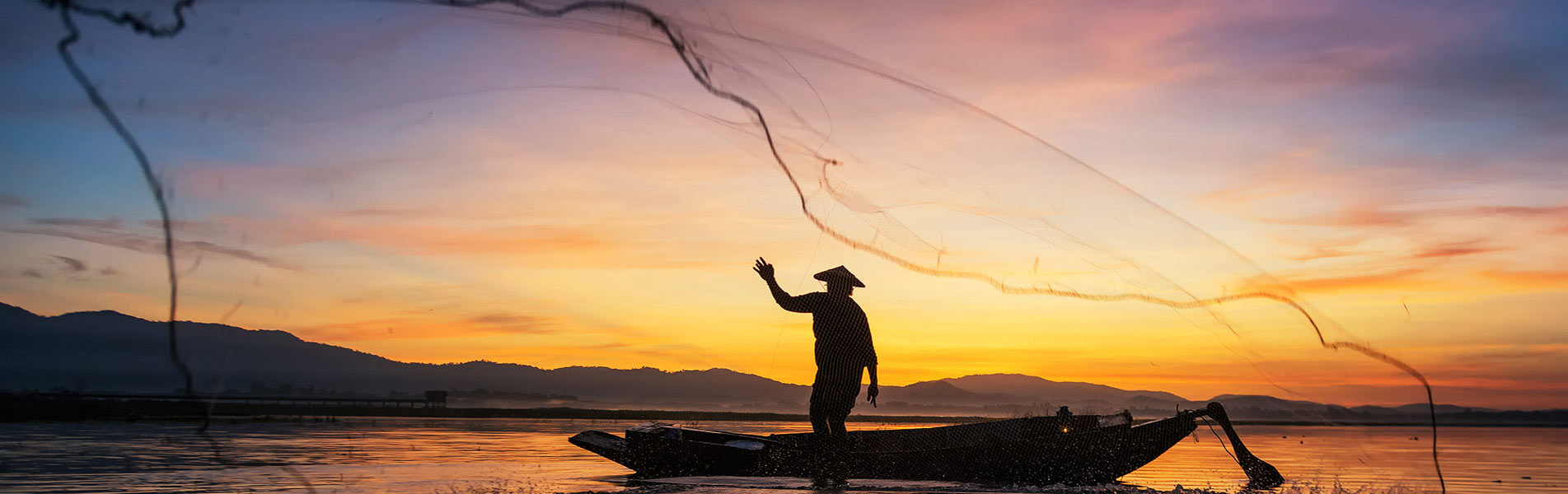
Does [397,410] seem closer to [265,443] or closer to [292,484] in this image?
→ [265,443]

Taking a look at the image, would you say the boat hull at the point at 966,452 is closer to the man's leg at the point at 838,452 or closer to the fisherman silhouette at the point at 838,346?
the man's leg at the point at 838,452

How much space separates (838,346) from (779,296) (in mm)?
1476

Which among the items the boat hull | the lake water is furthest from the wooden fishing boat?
the lake water

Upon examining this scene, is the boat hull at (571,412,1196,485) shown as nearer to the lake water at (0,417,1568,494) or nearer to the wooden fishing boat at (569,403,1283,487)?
the wooden fishing boat at (569,403,1283,487)

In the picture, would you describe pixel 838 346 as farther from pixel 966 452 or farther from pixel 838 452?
pixel 966 452

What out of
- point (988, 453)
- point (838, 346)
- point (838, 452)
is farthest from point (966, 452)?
point (838, 346)

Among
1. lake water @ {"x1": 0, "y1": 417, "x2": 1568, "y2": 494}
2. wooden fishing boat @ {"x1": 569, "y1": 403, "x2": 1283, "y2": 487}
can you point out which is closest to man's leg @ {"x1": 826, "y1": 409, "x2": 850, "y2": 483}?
wooden fishing boat @ {"x1": 569, "y1": 403, "x2": 1283, "y2": 487}

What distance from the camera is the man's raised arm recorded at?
16375 millimetres

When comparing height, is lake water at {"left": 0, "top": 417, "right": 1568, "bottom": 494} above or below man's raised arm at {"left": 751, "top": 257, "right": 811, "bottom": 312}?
below

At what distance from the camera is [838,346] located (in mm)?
17266

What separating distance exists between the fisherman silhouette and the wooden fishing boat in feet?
4.18

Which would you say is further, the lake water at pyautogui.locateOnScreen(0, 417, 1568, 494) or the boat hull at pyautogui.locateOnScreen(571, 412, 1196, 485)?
the boat hull at pyautogui.locateOnScreen(571, 412, 1196, 485)

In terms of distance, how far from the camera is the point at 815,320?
17.3 meters

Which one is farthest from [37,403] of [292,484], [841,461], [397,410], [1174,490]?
[1174,490]
